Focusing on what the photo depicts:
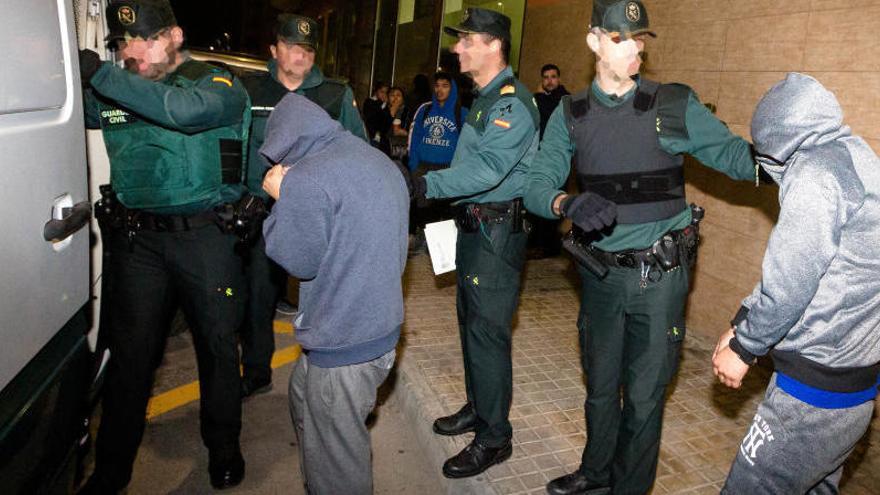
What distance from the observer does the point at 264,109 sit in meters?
3.99

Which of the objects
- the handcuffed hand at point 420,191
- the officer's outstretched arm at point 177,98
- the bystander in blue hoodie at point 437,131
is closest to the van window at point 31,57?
the officer's outstretched arm at point 177,98

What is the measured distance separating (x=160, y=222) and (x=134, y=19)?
0.91 metres

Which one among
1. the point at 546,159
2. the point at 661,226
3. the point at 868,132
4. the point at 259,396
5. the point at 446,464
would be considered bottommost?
the point at 259,396

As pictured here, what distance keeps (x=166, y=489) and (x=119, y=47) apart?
2.16 m

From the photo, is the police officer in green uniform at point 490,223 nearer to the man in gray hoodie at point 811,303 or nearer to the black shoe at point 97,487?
the man in gray hoodie at point 811,303

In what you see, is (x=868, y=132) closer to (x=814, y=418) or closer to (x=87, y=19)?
(x=814, y=418)

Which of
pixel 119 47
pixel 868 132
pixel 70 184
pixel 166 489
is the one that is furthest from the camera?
pixel 868 132

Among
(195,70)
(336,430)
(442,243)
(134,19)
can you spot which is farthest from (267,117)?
(336,430)

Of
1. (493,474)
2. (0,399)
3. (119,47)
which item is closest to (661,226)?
(493,474)

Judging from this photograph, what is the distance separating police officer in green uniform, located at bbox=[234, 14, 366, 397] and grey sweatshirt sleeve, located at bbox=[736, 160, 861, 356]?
9.63 feet

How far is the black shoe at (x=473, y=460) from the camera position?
10.1 ft

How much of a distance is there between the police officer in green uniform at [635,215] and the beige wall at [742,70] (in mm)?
1963

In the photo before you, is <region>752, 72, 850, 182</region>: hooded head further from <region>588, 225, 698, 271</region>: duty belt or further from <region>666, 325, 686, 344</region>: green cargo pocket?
<region>666, 325, 686, 344</region>: green cargo pocket

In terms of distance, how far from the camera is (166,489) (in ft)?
10.00
